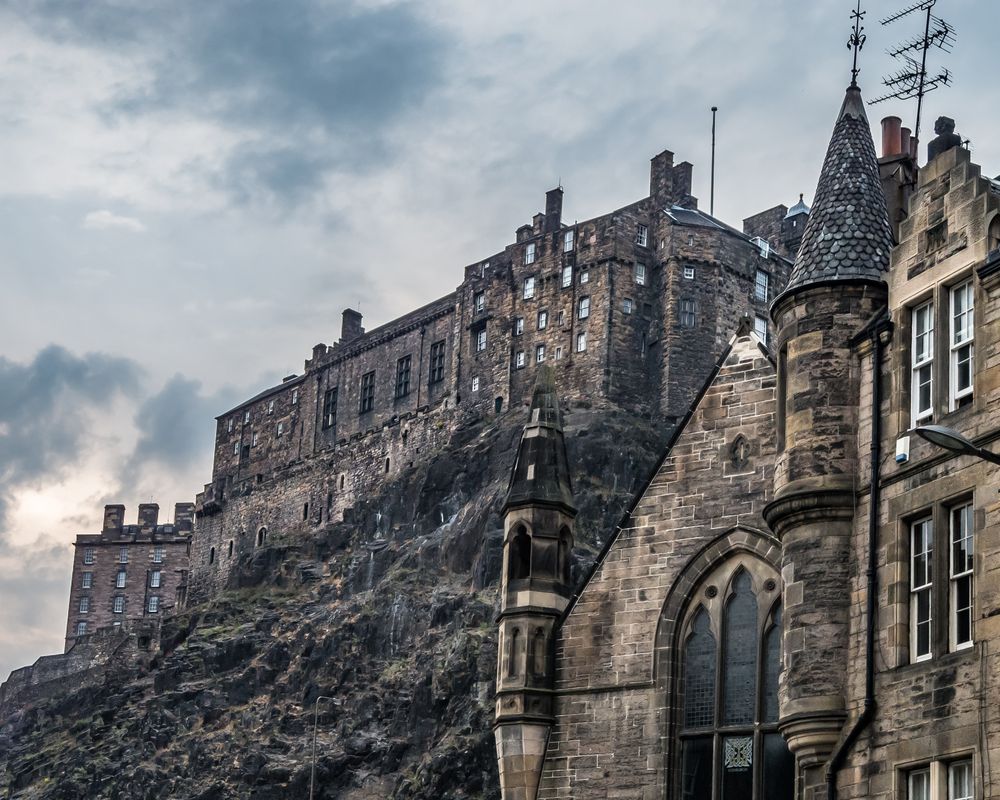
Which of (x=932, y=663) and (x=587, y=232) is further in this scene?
(x=587, y=232)

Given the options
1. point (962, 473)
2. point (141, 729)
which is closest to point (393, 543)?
point (141, 729)

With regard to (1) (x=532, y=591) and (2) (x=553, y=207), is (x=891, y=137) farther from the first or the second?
(2) (x=553, y=207)

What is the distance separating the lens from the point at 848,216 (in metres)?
23.1

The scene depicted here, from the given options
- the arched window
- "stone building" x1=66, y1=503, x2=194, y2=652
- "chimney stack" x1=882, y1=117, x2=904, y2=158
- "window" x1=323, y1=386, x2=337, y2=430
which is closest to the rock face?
"window" x1=323, y1=386, x2=337, y2=430

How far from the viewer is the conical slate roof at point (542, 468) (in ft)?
92.2

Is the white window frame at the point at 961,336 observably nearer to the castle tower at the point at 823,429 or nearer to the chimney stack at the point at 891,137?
the castle tower at the point at 823,429

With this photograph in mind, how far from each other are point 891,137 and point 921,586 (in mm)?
8591

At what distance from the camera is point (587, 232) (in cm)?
9700

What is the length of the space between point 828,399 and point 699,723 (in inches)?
216

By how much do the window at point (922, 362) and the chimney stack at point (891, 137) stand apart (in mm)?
5536

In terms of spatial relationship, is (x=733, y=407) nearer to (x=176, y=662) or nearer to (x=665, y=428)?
(x=665, y=428)

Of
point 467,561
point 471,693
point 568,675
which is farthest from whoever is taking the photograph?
point 467,561

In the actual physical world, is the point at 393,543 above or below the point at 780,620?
above

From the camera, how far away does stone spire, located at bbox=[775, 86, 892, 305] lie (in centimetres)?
2273
